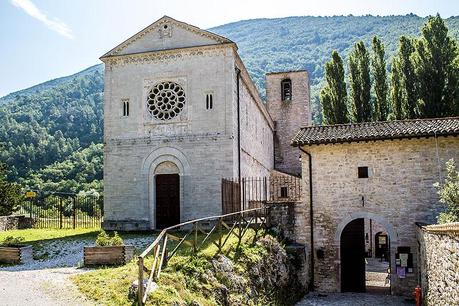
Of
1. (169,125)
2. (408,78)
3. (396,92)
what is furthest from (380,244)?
(169,125)

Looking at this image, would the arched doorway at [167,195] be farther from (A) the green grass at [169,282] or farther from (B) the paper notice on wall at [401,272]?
(B) the paper notice on wall at [401,272]

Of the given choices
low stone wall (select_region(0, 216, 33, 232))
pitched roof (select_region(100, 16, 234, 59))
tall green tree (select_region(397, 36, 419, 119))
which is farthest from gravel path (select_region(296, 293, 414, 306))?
low stone wall (select_region(0, 216, 33, 232))

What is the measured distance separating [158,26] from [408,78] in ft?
64.8

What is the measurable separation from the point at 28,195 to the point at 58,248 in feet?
47.9

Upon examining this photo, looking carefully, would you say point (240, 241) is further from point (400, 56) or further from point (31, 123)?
point (31, 123)

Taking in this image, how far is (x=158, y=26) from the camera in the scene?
2298 centimetres

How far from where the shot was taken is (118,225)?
864 inches

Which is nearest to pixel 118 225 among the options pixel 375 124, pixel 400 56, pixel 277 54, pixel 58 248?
pixel 58 248

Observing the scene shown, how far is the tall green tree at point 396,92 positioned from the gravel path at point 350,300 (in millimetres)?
18307

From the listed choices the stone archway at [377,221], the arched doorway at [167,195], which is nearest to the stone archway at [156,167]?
the arched doorway at [167,195]

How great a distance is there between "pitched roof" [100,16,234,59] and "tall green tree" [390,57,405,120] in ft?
58.5

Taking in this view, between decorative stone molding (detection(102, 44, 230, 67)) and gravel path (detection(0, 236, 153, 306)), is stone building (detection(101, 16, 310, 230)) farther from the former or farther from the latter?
gravel path (detection(0, 236, 153, 306))

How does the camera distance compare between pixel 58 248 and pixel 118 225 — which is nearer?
pixel 58 248

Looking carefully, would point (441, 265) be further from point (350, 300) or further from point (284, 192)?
point (284, 192)
